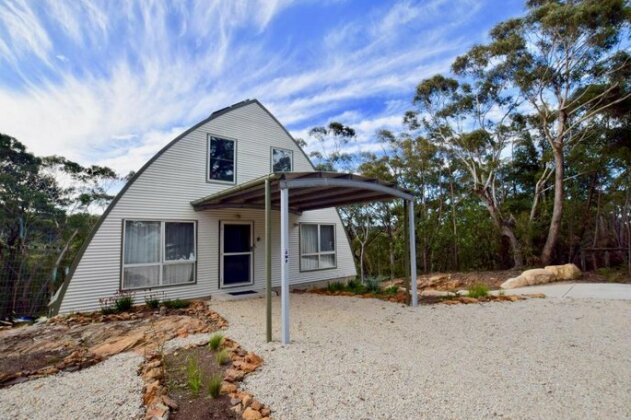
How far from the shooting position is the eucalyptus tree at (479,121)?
457 inches

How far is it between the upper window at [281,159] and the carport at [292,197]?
4.66ft

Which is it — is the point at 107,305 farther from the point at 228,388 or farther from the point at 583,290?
the point at 583,290

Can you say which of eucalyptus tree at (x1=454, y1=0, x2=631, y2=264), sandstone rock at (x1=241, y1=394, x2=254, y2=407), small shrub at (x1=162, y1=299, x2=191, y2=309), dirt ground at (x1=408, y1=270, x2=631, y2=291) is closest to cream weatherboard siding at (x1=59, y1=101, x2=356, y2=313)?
small shrub at (x1=162, y1=299, x2=191, y2=309)

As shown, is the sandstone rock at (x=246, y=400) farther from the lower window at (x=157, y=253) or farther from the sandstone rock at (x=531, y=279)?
the sandstone rock at (x=531, y=279)

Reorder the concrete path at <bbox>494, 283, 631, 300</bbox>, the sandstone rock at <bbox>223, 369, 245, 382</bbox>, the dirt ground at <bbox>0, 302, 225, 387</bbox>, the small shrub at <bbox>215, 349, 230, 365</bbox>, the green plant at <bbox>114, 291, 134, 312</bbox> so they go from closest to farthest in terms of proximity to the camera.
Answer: the sandstone rock at <bbox>223, 369, 245, 382</bbox> < the small shrub at <bbox>215, 349, 230, 365</bbox> < the dirt ground at <bbox>0, 302, 225, 387</bbox> < the green plant at <bbox>114, 291, 134, 312</bbox> < the concrete path at <bbox>494, 283, 631, 300</bbox>

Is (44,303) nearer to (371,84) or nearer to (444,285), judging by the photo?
(444,285)

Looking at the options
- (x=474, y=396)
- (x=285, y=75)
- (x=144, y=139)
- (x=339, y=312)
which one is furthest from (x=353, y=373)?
(x=144, y=139)

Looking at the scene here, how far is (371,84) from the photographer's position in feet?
41.7

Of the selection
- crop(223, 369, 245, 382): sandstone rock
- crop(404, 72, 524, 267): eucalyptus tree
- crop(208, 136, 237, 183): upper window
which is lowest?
crop(223, 369, 245, 382): sandstone rock

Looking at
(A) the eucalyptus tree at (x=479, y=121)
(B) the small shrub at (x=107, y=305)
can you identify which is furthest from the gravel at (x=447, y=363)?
(A) the eucalyptus tree at (x=479, y=121)

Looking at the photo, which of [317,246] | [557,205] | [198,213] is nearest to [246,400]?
[198,213]

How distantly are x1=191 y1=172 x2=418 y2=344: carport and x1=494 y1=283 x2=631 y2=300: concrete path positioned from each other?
3.67 m

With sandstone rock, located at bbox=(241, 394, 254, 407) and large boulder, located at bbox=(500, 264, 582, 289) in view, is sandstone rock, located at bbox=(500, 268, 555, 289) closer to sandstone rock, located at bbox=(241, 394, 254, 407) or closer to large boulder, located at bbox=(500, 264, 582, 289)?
large boulder, located at bbox=(500, 264, 582, 289)

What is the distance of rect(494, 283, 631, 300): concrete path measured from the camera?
717 centimetres
